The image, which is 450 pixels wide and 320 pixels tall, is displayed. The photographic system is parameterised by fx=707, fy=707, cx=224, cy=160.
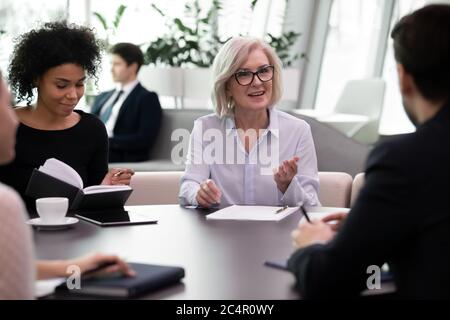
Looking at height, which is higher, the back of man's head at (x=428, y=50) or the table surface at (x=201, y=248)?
the back of man's head at (x=428, y=50)

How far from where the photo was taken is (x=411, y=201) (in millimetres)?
1241

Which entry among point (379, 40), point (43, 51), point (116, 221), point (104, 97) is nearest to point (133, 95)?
point (104, 97)

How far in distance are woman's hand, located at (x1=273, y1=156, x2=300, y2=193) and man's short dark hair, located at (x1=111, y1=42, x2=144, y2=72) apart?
140 inches

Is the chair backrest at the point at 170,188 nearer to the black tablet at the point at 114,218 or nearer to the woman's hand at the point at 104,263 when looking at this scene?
the black tablet at the point at 114,218

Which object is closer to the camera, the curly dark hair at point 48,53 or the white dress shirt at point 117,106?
the curly dark hair at point 48,53

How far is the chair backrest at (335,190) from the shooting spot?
291 centimetres

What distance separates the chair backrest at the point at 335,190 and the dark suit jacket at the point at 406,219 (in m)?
1.60

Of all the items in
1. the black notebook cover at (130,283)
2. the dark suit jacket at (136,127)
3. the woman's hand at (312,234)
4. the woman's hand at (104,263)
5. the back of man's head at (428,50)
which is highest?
the back of man's head at (428,50)


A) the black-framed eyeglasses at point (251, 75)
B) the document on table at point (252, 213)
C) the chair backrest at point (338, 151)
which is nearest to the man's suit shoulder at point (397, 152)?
the document on table at point (252, 213)

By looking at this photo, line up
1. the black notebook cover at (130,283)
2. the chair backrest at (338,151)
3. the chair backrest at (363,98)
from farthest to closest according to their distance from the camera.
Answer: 1. the chair backrest at (363,98)
2. the chair backrest at (338,151)
3. the black notebook cover at (130,283)

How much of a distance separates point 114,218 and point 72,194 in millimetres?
212

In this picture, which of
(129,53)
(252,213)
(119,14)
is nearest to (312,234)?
(252,213)

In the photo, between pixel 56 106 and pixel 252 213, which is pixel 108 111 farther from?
pixel 252 213

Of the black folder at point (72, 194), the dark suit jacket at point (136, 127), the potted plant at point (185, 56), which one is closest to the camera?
the black folder at point (72, 194)
